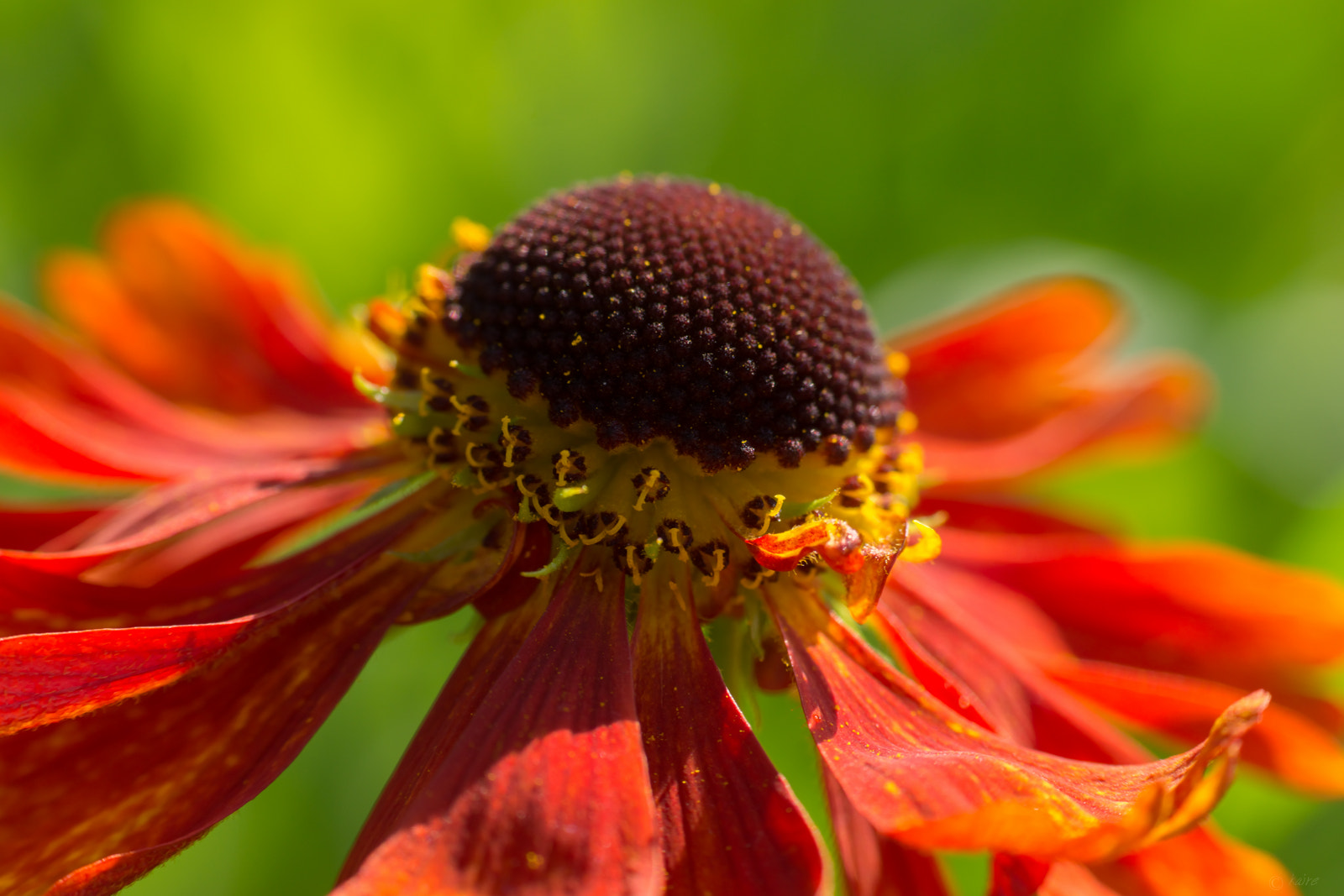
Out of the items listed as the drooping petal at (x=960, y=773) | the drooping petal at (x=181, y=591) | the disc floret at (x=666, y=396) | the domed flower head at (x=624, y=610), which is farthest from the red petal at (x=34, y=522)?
the drooping petal at (x=960, y=773)

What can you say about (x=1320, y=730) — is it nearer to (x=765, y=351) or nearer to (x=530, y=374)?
(x=765, y=351)

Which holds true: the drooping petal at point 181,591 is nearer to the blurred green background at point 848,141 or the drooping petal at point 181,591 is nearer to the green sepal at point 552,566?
the green sepal at point 552,566

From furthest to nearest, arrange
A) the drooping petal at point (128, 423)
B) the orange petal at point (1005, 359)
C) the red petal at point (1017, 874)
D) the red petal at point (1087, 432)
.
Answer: the orange petal at point (1005, 359) < the red petal at point (1087, 432) < the drooping petal at point (128, 423) < the red petal at point (1017, 874)

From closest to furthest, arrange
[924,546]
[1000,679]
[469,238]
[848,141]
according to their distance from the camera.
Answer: [924,546], [1000,679], [469,238], [848,141]

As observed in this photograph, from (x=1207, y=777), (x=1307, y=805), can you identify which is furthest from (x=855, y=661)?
(x=1307, y=805)

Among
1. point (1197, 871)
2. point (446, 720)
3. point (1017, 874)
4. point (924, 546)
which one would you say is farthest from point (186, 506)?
point (1197, 871)

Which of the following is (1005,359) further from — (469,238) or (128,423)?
(128,423)

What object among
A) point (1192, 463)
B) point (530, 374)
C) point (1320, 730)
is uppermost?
point (1192, 463)
